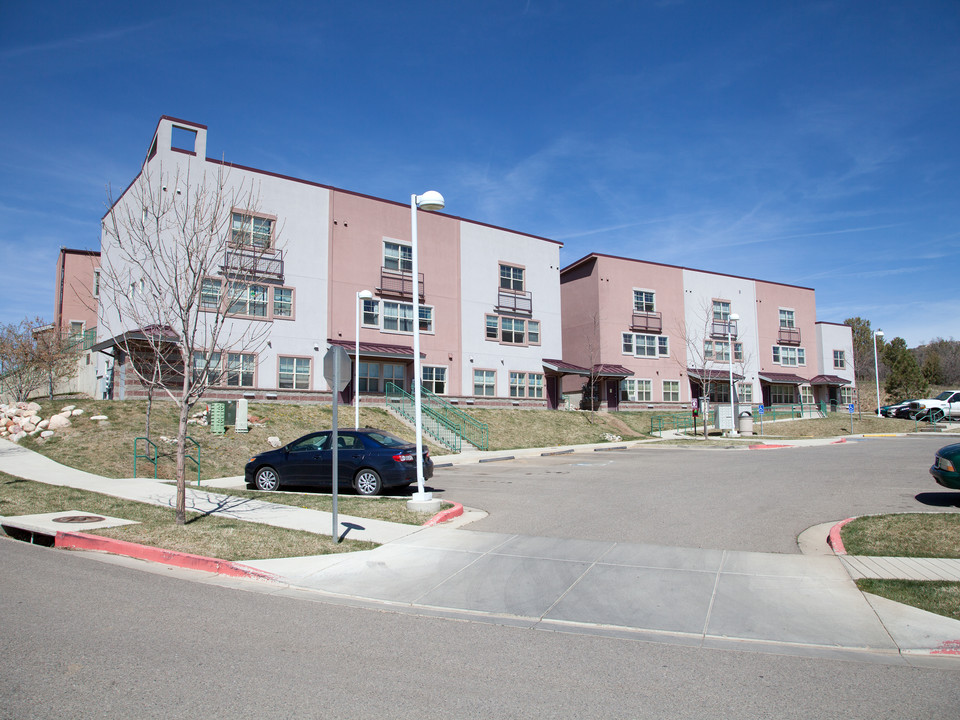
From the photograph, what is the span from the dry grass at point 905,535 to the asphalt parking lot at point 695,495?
0.83m

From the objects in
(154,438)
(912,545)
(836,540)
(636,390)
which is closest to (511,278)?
(636,390)

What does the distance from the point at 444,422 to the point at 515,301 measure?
14.0 m

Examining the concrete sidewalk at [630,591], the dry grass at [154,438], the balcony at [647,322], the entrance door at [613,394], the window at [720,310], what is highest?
the window at [720,310]

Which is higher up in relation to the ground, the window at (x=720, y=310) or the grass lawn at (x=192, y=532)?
the window at (x=720, y=310)

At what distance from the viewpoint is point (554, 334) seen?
43.3 metres

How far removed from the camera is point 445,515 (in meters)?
11.8

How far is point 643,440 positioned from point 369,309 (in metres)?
16.4

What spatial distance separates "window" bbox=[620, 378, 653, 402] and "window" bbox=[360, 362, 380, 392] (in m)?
19.2

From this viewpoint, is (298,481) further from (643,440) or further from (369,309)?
(643,440)

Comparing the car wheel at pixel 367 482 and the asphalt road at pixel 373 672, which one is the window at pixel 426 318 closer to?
the car wheel at pixel 367 482

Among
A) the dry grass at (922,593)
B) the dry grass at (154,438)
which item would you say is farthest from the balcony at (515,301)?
the dry grass at (922,593)

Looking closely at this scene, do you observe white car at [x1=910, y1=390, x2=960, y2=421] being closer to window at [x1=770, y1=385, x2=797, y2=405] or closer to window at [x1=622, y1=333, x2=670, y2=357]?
window at [x1=770, y1=385, x2=797, y2=405]

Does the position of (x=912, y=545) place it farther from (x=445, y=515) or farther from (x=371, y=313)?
(x=371, y=313)

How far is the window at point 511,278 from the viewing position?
135 feet
